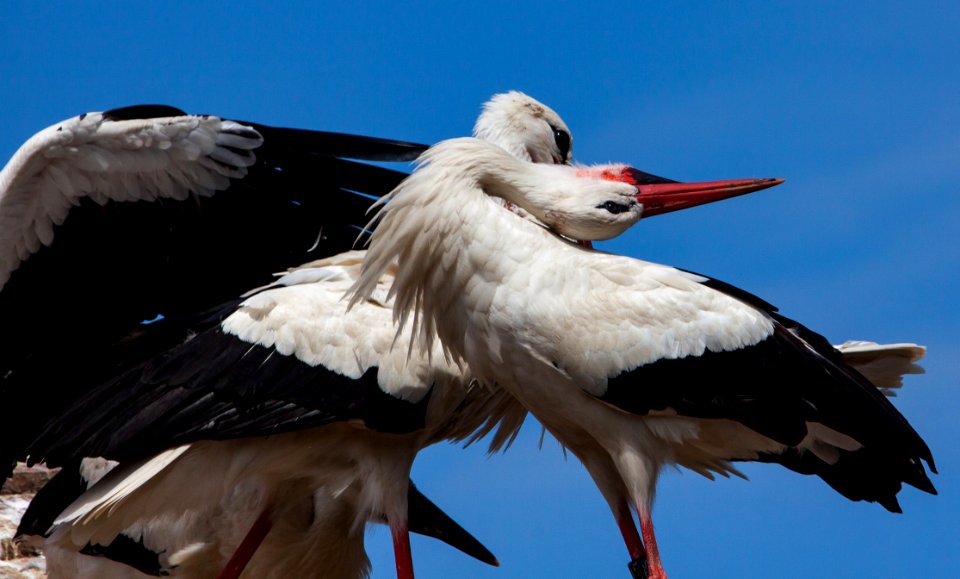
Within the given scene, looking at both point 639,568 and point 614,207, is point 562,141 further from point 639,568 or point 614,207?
point 639,568

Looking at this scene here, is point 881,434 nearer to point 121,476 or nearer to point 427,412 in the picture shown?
point 427,412

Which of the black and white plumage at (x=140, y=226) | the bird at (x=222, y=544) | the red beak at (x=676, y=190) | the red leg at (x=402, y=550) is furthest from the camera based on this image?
the bird at (x=222, y=544)

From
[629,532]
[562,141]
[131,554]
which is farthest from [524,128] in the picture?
[131,554]

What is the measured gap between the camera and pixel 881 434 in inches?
288

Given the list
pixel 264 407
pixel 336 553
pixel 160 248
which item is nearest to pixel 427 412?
pixel 264 407

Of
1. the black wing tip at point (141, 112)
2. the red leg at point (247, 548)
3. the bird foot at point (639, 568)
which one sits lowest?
the red leg at point (247, 548)

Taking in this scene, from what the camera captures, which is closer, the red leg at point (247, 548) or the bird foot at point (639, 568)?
the bird foot at point (639, 568)

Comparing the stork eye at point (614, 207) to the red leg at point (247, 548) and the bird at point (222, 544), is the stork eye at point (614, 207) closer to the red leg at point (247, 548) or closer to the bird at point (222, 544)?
the bird at point (222, 544)

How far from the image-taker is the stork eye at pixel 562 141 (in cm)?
939

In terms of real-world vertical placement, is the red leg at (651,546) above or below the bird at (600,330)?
below

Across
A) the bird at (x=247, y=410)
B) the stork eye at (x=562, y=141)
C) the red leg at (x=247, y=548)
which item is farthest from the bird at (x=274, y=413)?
the stork eye at (x=562, y=141)

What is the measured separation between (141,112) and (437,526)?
2.95 meters

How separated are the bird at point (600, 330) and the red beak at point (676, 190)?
58 millimetres

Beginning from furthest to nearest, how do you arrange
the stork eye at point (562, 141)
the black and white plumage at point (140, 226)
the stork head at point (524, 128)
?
the stork eye at point (562, 141) < the stork head at point (524, 128) < the black and white plumage at point (140, 226)
